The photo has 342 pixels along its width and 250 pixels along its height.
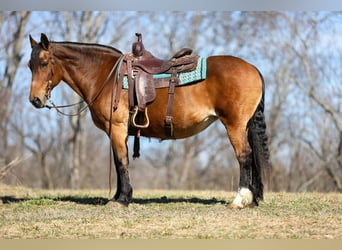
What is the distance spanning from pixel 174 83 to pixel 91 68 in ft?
4.50

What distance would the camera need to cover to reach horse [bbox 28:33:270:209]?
6.80 metres

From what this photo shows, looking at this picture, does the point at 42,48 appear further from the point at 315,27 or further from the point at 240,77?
the point at 315,27

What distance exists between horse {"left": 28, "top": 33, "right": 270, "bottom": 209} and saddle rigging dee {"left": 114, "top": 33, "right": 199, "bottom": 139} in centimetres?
8

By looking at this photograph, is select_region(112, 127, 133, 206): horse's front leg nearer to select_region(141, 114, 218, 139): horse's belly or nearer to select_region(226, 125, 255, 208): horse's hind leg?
select_region(141, 114, 218, 139): horse's belly

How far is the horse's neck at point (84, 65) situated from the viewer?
7.43 metres

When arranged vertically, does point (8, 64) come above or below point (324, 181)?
above

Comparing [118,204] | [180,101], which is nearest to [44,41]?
[180,101]

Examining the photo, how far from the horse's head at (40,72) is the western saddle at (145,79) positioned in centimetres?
109

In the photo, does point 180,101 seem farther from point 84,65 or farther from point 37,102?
point 37,102

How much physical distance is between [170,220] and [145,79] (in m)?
2.09

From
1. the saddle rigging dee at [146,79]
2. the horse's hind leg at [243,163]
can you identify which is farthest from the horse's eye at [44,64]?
the horse's hind leg at [243,163]

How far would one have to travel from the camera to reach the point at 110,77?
24.1 ft

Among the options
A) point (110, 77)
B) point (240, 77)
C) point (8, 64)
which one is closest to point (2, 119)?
point (8, 64)

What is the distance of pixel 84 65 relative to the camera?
24.5 ft
